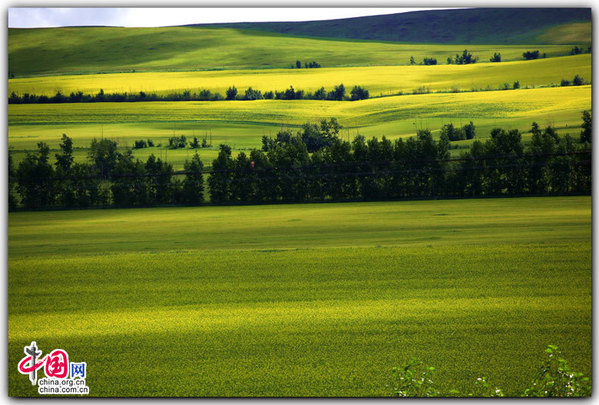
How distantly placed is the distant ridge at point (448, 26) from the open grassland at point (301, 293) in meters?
1.60

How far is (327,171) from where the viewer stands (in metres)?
6.67

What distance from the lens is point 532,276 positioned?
18.4ft

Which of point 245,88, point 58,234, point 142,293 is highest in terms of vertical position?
point 245,88

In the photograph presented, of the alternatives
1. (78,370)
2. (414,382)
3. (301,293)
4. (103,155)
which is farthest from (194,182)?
(414,382)

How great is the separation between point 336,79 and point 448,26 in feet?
4.41

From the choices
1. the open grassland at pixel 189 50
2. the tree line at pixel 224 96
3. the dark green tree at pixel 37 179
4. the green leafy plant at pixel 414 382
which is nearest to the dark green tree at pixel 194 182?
the tree line at pixel 224 96

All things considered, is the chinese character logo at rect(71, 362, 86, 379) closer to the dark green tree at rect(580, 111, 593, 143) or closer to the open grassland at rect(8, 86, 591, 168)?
the open grassland at rect(8, 86, 591, 168)

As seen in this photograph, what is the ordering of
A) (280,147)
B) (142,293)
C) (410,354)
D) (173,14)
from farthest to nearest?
(280,147) → (142,293) → (173,14) → (410,354)

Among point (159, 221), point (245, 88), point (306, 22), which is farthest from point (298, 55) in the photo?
point (159, 221)

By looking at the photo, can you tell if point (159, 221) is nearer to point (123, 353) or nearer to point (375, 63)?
point (123, 353)

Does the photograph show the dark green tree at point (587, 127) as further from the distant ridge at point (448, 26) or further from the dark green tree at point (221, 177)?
the dark green tree at point (221, 177)

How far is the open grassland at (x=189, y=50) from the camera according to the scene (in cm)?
560

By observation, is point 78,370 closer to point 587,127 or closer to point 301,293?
point 301,293

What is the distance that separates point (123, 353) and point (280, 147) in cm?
254
